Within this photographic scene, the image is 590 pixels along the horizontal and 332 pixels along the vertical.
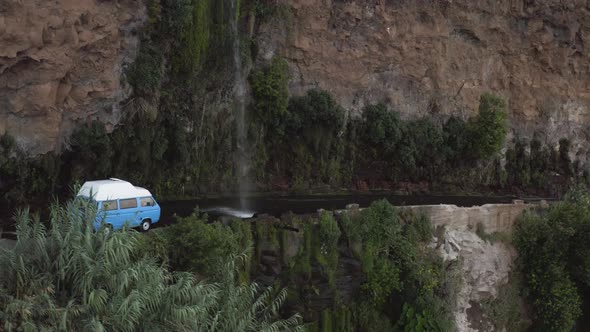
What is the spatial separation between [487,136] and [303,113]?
37.1ft

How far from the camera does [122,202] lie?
16.2 metres

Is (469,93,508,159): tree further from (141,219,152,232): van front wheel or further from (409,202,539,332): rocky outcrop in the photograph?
(141,219,152,232): van front wheel

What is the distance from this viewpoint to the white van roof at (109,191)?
15.8 metres

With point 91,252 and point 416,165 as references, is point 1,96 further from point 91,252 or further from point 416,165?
point 416,165

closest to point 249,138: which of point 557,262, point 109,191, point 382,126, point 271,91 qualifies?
point 271,91

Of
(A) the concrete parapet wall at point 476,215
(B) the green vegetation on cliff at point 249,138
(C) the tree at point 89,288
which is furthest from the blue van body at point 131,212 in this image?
(A) the concrete parapet wall at point 476,215

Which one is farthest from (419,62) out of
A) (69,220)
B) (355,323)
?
(69,220)

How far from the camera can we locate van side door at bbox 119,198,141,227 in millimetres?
16047

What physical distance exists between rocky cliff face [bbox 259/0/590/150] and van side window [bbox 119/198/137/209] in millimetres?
13321

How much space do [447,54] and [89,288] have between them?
27.6m

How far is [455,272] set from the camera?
1978 cm

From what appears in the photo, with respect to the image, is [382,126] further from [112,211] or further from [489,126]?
[112,211]

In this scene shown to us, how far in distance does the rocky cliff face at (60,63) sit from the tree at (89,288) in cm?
779

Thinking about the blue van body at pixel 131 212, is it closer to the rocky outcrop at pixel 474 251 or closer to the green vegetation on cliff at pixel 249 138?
the green vegetation on cliff at pixel 249 138
